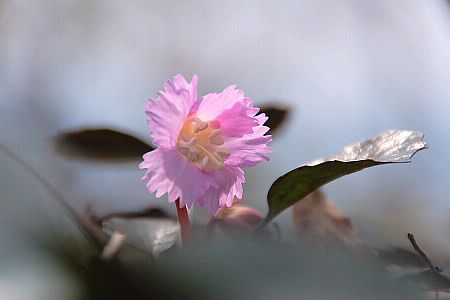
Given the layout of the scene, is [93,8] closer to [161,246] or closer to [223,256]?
[161,246]

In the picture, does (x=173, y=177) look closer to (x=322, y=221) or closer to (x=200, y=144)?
(x=200, y=144)

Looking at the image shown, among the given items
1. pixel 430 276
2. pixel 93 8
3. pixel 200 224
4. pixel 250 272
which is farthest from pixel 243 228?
pixel 93 8

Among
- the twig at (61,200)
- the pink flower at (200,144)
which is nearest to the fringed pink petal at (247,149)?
the pink flower at (200,144)

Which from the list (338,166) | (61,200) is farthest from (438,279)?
(61,200)

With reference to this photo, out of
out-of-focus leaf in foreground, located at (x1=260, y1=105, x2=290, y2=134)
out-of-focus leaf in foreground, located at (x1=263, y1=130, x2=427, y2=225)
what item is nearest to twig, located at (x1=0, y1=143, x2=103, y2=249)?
out-of-focus leaf in foreground, located at (x1=263, y1=130, x2=427, y2=225)

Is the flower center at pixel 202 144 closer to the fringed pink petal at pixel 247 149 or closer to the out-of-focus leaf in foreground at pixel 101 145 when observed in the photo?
the fringed pink petal at pixel 247 149

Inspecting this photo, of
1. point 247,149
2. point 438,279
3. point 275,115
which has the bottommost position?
point 438,279
